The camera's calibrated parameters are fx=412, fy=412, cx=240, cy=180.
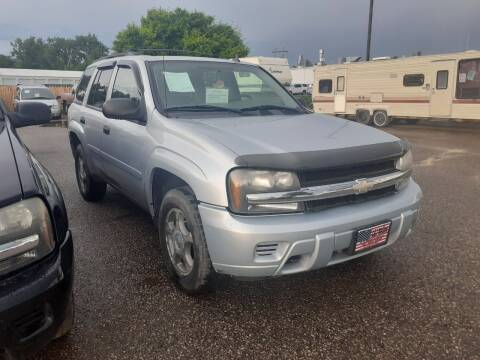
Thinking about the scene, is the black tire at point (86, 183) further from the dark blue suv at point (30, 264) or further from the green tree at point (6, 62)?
the green tree at point (6, 62)

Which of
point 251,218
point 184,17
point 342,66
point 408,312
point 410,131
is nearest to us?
point 251,218

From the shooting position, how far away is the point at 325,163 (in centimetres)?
247

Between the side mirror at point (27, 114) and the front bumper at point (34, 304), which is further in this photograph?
the side mirror at point (27, 114)

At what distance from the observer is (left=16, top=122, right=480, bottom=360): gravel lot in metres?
2.40

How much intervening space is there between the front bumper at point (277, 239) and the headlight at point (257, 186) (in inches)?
1.9

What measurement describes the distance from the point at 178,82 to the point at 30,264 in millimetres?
2188

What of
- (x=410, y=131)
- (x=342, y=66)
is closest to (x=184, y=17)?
(x=342, y=66)

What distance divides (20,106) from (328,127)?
2.40 m

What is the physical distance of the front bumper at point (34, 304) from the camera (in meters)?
1.67

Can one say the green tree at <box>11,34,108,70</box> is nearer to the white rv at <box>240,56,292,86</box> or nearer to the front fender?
the white rv at <box>240,56,292,86</box>

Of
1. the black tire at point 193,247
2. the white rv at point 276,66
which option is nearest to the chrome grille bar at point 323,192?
the black tire at point 193,247

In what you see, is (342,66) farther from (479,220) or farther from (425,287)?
(425,287)

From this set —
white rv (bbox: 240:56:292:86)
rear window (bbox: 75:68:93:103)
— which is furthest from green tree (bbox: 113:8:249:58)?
rear window (bbox: 75:68:93:103)

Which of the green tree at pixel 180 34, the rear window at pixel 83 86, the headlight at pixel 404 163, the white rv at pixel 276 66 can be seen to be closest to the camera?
the headlight at pixel 404 163
